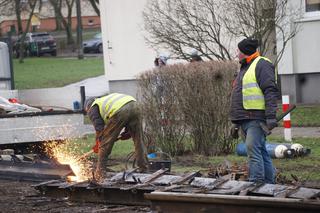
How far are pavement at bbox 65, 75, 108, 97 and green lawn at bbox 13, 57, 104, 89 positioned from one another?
0.76 metres

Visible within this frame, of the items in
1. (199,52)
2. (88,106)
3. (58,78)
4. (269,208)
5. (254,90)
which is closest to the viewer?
(269,208)

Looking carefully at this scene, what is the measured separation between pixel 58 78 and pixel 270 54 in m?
15.9

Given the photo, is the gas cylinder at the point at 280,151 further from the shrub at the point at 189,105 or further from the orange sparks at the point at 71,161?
the orange sparks at the point at 71,161

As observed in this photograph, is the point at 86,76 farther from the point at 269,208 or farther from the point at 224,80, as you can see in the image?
the point at 269,208

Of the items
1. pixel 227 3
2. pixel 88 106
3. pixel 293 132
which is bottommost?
pixel 293 132

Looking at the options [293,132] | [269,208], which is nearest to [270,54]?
[293,132]

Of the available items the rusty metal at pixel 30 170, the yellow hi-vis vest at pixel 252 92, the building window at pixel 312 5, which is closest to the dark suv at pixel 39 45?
the building window at pixel 312 5

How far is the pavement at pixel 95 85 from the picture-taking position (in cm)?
2746

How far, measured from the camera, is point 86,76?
1388 inches

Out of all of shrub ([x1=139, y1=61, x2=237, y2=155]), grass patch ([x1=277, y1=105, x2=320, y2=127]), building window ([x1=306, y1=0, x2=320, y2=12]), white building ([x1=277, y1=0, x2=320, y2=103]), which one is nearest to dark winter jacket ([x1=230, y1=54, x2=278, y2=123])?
shrub ([x1=139, y1=61, x2=237, y2=155])

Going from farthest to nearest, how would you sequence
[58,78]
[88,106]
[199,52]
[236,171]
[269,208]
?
1. [58,78]
2. [199,52]
3. [88,106]
4. [236,171]
5. [269,208]

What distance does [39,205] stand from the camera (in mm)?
9758

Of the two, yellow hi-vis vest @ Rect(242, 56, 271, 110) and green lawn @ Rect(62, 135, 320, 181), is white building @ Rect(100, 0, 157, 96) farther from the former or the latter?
yellow hi-vis vest @ Rect(242, 56, 271, 110)

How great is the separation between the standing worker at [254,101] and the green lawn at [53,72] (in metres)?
22.8
